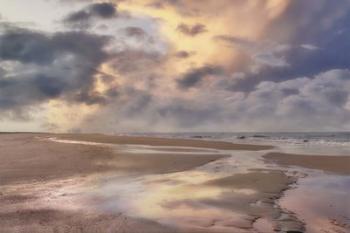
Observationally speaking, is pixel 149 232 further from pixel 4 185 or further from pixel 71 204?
pixel 4 185

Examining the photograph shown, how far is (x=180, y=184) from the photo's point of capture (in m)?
16.5

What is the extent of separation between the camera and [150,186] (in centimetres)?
1585

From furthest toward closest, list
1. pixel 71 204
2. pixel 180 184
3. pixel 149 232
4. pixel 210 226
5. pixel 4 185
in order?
pixel 180 184
pixel 4 185
pixel 71 204
pixel 210 226
pixel 149 232

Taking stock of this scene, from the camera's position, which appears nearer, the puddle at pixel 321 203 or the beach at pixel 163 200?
the beach at pixel 163 200

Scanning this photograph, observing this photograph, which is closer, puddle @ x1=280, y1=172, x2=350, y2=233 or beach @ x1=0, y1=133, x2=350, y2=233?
beach @ x1=0, y1=133, x2=350, y2=233

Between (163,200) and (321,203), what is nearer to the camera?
(163,200)

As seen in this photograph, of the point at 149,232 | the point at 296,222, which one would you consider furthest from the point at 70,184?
the point at 296,222

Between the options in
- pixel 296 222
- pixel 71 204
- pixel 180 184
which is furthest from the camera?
pixel 180 184

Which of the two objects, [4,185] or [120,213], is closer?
[120,213]

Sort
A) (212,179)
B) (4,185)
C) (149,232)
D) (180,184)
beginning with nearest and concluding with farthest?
(149,232), (4,185), (180,184), (212,179)

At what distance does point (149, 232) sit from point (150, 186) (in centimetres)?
696

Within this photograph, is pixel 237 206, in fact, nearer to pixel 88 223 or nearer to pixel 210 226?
pixel 210 226

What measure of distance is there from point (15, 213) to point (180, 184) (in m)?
7.53

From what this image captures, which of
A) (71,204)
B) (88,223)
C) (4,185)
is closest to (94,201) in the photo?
(71,204)
